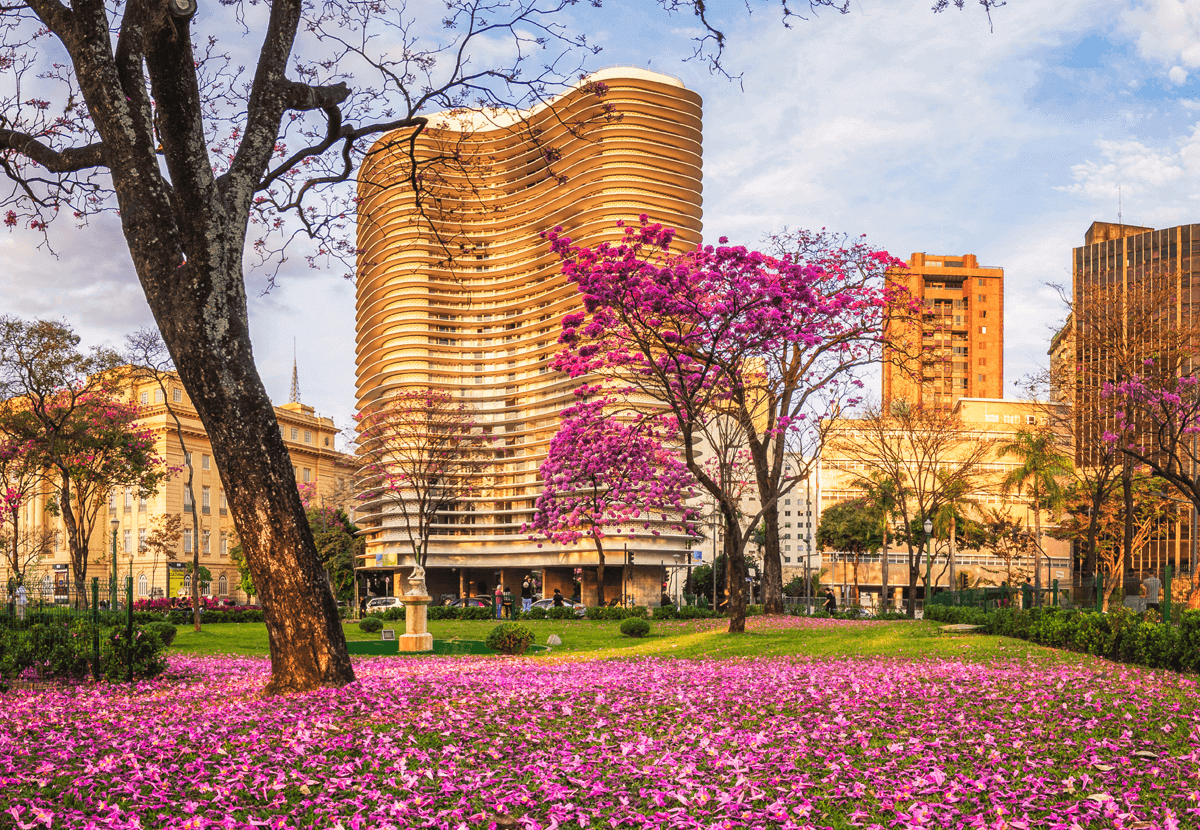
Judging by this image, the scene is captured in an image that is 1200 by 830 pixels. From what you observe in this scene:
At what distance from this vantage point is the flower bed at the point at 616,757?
18.4 feet

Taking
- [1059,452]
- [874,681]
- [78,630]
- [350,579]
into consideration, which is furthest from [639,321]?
[350,579]

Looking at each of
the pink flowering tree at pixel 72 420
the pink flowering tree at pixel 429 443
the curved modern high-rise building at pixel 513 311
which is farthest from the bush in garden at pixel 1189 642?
the curved modern high-rise building at pixel 513 311

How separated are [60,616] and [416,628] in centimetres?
731

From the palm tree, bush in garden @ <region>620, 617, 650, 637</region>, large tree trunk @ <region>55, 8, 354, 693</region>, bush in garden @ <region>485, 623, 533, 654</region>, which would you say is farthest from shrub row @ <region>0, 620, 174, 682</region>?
the palm tree

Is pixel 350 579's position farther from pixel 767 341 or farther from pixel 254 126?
pixel 254 126

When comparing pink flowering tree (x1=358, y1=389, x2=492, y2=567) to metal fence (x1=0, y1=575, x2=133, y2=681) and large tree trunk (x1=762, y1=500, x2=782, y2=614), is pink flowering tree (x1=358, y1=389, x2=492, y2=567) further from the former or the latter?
metal fence (x1=0, y1=575, x2=133, y2=681)

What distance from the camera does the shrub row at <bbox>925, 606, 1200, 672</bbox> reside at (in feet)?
45.4

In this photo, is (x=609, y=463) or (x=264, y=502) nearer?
(x=264, y=502)

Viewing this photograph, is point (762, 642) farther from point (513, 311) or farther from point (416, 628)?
point (513, 311)

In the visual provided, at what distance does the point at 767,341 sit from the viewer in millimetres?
20734

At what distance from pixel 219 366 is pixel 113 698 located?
4962 mm

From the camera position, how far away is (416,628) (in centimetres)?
2061

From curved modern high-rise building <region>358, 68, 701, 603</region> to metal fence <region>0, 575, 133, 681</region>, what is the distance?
52430 mm

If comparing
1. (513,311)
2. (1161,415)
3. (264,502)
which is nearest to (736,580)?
(1161,415)
